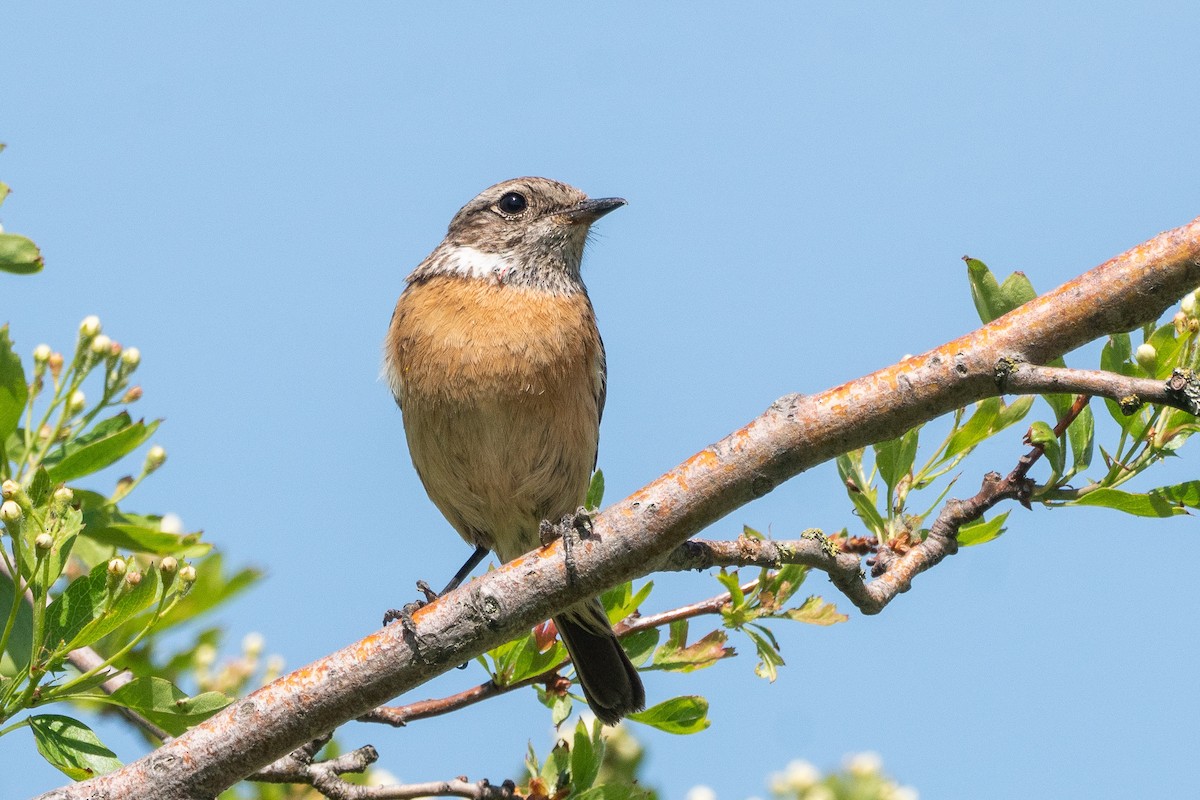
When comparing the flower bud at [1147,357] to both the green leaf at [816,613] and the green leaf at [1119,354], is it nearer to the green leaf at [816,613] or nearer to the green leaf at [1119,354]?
the green leaf at [1119,354]

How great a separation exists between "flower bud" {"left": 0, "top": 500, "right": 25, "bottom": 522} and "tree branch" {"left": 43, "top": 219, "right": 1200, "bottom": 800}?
832mm

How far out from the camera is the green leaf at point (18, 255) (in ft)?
15.3

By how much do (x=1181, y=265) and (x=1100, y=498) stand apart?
1151 millimetres

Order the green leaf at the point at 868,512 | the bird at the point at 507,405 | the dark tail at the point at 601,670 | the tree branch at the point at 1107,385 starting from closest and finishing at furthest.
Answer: the tree branch at the point at 1107,385, the green leaf at the point at 868,512, the dark tail at the point at 601,670, the bird at the point at 507,405

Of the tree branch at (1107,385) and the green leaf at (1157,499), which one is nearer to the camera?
the tree branch at (1107,385)

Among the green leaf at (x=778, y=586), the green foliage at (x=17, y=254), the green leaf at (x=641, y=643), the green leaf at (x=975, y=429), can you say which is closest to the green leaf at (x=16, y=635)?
the green foliage at (x=17, y=254)

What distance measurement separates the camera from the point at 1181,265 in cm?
338

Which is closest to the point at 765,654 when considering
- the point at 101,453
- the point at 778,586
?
the point at 778,586

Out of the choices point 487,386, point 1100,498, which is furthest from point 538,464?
point 1100,498

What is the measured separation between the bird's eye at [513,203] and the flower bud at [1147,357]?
4.17 m

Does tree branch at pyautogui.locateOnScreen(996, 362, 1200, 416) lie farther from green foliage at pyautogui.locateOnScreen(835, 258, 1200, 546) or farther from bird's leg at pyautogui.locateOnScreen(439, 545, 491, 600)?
bird's leg at pyautogui.locateOnScreen(439, 545, 491, 600)

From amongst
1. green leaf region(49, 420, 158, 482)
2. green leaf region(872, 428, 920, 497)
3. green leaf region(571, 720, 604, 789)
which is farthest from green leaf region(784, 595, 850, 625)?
green leaf region(49, 420, 158, 482)

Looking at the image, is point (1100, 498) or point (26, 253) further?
point (26, 253)

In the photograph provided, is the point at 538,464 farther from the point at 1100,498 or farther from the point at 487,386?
the point at 1100,498
